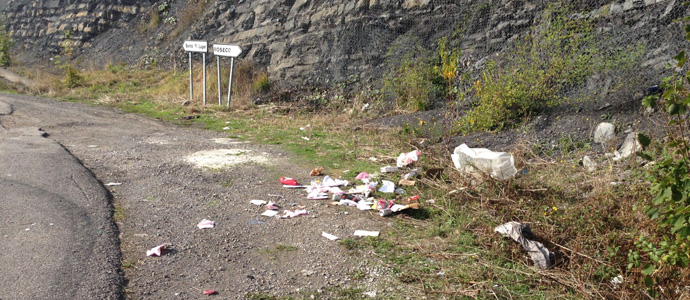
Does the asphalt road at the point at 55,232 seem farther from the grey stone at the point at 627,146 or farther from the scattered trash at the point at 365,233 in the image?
the grey stone at the point at 627,146

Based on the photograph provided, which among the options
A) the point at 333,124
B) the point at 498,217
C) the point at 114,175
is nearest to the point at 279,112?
the point at 333,124

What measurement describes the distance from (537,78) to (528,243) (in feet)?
17.3

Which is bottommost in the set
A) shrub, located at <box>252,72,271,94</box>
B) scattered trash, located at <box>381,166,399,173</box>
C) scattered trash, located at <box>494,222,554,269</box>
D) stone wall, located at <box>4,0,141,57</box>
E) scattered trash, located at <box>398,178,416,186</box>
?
stone wall, located at <box>4,0,141,57</box>

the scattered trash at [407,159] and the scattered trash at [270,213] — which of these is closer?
the scattered trash at [270,213]

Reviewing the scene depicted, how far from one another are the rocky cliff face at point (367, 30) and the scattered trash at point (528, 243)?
16.3 feet

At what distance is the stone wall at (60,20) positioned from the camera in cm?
2605

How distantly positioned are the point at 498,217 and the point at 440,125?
4605 millimetres

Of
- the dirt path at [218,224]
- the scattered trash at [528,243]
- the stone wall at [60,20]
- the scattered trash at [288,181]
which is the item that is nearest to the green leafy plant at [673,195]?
the scattered trash at [528,243]

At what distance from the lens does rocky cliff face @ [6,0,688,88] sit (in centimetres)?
852

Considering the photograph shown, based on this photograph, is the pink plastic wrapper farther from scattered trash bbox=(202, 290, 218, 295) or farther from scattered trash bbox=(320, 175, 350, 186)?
scattered trash bbox=(202, 290, 218, 295)

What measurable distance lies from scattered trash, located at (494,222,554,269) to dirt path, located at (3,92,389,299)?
3.36 feet

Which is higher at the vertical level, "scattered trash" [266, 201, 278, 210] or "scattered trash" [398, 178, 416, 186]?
"scattered trash" [398, 178, 416, 186]

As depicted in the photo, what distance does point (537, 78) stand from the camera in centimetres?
877

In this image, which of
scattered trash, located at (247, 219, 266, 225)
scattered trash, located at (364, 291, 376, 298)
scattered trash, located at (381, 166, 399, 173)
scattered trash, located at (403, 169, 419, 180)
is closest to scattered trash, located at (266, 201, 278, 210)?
scattered trash, located at (247, 219, 266, 225)
